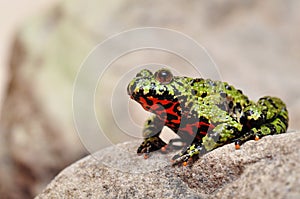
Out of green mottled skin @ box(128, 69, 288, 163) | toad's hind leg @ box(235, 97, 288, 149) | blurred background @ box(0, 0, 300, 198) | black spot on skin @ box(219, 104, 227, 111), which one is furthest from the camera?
blurred background @ box(0, 0, 300, 198)

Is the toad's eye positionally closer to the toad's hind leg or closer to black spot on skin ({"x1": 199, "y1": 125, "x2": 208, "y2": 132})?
black spot on skin ({"x1": 199, "y1": 125, "x2": 208, "y2": 132})

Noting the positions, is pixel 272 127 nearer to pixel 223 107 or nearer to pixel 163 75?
pixel 223 107

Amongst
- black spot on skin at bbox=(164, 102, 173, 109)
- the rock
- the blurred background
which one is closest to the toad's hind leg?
the rock

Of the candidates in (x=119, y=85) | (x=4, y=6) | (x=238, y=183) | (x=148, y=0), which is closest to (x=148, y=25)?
(x=148, y=0)

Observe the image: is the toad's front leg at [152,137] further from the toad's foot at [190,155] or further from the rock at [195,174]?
the toad's foot at [190,155]

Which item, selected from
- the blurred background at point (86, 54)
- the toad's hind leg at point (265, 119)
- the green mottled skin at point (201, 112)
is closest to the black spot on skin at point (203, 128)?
the green mottled skin at point (201, 112)

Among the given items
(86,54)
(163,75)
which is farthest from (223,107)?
(86,54)

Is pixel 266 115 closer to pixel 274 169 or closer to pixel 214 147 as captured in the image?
pixel 214 147
